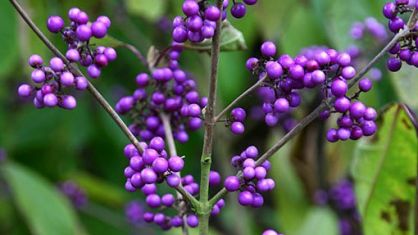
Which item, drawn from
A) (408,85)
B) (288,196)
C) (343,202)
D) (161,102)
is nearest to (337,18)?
(408,85)

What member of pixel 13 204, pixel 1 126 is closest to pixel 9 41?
pixel 1 126

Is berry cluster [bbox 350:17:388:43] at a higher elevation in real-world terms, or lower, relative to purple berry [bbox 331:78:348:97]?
lower

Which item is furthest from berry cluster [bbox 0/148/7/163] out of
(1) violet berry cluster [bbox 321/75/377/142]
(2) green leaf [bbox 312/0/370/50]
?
(1) violet berry cluster [bbox 321/75/377/142]

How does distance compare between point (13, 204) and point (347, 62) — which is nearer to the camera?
point (347, 62)

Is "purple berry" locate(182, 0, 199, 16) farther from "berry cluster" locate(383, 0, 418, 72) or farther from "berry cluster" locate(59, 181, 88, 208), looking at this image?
"berry cluster" locate(59, 181, 88, 208)

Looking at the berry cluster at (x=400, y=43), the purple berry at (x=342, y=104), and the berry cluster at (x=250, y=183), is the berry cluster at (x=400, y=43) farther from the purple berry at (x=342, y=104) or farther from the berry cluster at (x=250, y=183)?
the berry cluster at (x=250, y=183)

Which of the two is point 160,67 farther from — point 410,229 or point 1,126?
point 1,126

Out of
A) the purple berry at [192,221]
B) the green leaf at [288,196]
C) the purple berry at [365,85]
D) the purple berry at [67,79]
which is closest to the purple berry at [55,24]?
the purple berry at [67,79]
